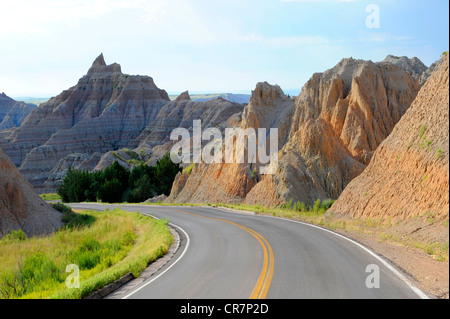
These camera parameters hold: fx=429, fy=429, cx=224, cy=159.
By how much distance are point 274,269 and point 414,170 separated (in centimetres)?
906

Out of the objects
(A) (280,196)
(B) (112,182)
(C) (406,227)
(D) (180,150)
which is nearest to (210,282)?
(C) (406,227)

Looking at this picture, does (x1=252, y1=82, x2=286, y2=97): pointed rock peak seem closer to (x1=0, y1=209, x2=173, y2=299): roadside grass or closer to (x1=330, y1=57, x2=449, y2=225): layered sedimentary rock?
(x1=0, y1=209, x2=173, y2=299): roadside grass

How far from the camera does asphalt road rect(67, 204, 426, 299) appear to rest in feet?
33.9

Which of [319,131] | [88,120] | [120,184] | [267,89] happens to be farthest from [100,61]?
[319,131]

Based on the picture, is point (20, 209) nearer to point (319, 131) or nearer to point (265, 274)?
point (265, 274)

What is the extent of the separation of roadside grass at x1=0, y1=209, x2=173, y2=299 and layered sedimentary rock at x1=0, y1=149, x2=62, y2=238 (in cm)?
188

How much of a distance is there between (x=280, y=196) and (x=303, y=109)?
43.8ft

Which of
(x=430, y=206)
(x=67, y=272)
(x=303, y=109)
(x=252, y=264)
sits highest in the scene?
(x=303, y=109)

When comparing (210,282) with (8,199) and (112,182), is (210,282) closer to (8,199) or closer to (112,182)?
(8,199)

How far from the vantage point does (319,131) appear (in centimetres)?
3828

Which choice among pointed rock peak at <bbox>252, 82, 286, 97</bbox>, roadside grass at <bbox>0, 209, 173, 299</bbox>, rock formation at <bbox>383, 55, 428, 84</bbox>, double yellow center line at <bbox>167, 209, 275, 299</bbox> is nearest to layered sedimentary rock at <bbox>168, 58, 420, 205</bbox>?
pointed rock peak at <bbox>252, 82, 286, 97</bbox>

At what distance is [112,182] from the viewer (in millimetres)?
65750

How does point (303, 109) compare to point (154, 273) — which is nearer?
point (154, 273)

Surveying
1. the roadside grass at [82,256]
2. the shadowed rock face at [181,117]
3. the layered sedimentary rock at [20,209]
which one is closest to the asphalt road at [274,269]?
the roadside grass at [82,256]
